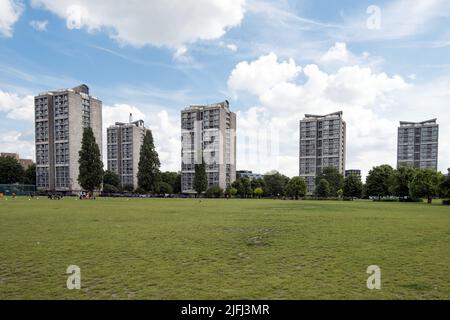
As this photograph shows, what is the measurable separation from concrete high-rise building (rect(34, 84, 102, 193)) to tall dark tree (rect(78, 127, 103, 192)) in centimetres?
4243

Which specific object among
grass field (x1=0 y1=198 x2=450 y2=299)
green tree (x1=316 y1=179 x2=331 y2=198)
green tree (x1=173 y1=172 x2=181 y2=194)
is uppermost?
grass field (x1=0 y1=198 x2=450 y2=299)

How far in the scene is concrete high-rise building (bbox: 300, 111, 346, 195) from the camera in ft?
419

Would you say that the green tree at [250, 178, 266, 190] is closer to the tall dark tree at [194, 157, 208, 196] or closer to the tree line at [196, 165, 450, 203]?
the tree line at [196, 165, 450, 203]

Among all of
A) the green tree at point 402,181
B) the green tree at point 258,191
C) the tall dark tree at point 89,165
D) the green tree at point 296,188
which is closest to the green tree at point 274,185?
the green tree at point 258,191

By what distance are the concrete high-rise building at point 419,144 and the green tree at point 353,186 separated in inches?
2174

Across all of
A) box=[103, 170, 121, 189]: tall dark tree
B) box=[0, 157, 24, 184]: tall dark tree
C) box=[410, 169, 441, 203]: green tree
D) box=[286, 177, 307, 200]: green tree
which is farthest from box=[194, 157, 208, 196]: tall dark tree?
box=[0, 157, 24, 184]: tall dark tree

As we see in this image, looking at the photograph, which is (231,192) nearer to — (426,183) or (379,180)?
(379,180)

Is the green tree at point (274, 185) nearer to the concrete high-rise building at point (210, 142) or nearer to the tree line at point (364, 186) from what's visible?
the tree line at point (364, 186)

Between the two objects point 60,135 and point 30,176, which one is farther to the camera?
point 30,176

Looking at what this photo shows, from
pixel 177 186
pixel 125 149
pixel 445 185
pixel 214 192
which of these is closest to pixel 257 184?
pixel 214 192

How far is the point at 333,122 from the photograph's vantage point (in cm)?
12862

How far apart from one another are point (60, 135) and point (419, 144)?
16529 centimetres

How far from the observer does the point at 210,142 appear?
11650 centimetres
